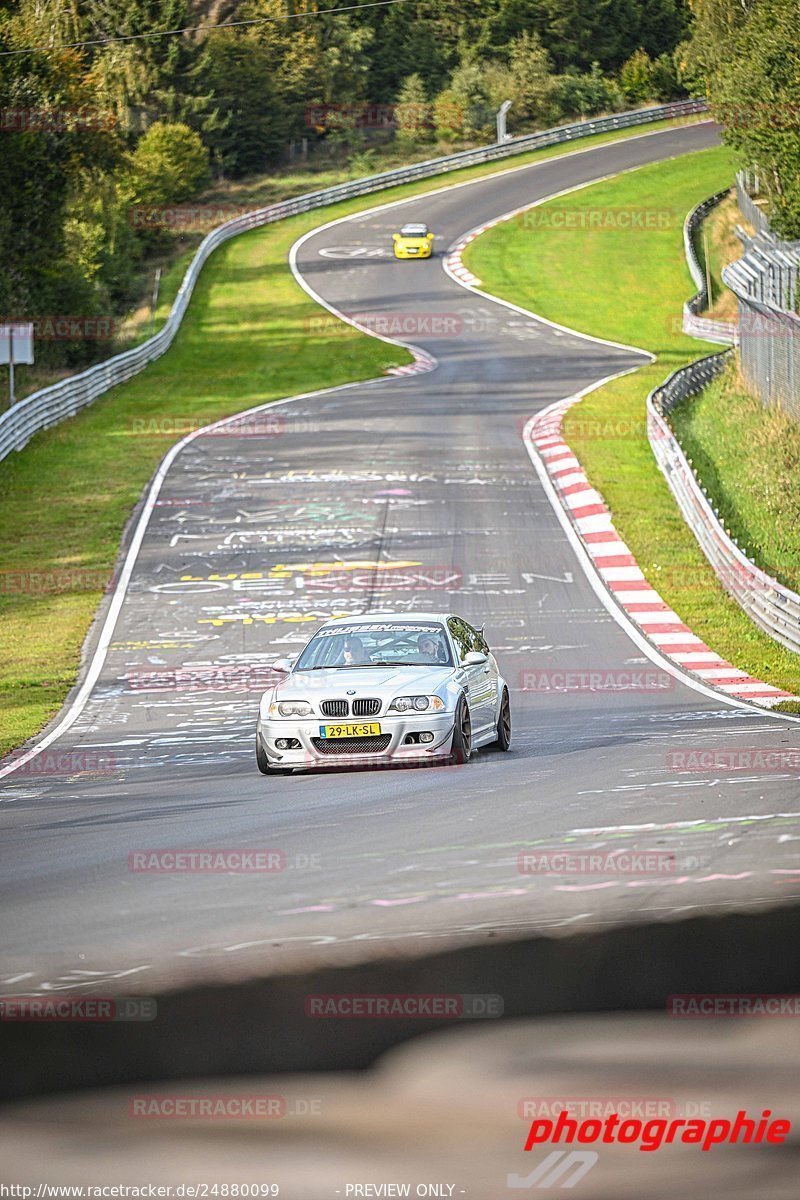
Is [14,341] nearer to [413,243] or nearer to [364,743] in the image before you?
[364,743]

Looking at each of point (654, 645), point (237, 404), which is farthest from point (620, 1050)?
point (237, 404)

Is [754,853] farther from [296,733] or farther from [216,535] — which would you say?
[216,535]

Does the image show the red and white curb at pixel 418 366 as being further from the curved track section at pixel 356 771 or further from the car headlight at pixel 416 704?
the car headlight at pixel 416 704

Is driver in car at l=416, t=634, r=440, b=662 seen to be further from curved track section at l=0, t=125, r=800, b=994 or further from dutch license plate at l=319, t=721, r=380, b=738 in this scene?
dutch license plate at l=319, t=721, r=380, b=738

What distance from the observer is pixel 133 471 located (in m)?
33.7

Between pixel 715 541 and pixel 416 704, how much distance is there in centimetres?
1331

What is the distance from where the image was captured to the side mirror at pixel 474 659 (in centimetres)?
1346

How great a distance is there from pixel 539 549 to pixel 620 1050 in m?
23.6

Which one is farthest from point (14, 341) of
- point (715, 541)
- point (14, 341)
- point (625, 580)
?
point (715, 541)

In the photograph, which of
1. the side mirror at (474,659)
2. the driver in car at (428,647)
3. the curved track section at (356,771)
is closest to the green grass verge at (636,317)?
the curved track section at (356,771)

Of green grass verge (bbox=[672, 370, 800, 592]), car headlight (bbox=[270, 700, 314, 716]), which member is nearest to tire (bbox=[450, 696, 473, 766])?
car headlight (bbox=[270, 700, 314, 716])

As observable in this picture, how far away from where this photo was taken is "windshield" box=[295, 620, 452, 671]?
1359 cm

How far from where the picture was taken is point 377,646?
553 inches

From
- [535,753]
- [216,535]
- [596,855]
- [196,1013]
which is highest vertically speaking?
[196,1013]
